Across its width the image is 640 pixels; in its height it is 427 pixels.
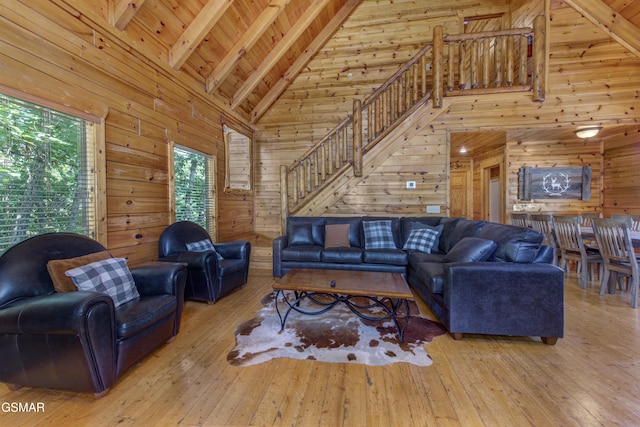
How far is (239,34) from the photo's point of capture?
3.81m

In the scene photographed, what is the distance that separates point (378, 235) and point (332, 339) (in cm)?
204

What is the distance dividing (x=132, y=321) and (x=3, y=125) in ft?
5.51

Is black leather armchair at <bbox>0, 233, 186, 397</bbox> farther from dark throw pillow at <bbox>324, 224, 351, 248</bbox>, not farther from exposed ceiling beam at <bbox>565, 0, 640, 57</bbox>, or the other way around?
exposed ceiling beam at <bbox>565, 0, 640, 57</bbox>

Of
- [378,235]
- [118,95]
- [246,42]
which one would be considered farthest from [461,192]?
[118,95]

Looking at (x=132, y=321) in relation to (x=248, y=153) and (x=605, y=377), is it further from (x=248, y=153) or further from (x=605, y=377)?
(x=248, y=153)

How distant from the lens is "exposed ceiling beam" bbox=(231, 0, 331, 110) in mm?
4098

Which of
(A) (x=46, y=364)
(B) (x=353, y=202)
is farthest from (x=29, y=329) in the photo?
(B) (x=353, y=202)

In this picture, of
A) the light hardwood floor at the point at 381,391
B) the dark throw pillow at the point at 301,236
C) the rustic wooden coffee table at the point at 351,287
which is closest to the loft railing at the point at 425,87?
the dark throw pillow at the point at 301,236

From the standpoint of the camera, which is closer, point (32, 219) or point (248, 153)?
point (32, 219)

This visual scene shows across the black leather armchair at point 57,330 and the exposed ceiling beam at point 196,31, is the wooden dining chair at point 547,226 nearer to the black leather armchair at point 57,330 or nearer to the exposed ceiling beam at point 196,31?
the black leather armchair at point 57,330

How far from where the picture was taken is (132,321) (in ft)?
5.47

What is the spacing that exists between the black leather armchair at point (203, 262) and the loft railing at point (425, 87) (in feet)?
5.14

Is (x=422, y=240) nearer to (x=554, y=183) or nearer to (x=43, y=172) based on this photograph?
(x=554, y=183)

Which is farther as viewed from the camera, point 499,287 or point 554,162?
point 554,162
